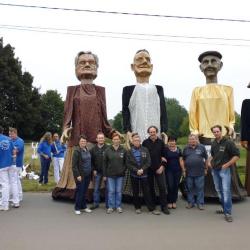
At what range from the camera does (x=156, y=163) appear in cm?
778

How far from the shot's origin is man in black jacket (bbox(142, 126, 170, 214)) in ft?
25.1

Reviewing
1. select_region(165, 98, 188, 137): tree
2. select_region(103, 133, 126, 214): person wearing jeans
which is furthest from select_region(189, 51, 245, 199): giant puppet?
select_region(165, 98, 188, 137): tree

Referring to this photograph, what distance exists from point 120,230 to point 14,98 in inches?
1307

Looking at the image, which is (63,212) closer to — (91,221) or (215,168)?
(91,221)

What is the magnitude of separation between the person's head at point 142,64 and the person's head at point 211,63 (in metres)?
1.23

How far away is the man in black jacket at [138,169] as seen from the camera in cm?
759

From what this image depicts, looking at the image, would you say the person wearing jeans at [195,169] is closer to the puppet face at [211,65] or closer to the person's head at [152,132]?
the person's head at [152,132]

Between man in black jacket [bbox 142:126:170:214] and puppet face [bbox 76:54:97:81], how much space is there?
1935 mm

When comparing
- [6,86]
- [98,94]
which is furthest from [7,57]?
[98,94]

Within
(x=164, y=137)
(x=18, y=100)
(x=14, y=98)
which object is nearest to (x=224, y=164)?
(x=164, y=137)

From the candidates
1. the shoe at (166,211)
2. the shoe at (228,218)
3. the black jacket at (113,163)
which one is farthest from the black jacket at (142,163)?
the shoe at (228,218)

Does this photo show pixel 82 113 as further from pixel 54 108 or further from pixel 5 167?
pixel 54 108

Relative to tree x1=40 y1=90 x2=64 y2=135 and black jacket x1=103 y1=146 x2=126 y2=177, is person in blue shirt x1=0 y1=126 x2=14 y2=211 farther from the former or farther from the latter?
tree x1=40 y1=90 x2=64 y2=135

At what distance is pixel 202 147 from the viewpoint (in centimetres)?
814
